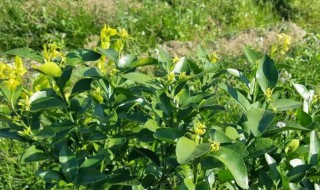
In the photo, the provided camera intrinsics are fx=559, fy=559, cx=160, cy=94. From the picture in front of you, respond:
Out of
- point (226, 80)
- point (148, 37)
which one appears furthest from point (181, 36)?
point (226, 80)

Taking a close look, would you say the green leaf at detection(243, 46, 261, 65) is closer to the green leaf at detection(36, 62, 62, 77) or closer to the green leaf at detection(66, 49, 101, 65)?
the green leaf at detection(66, 49, 101, 65)

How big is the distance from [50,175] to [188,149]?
0.41 metres

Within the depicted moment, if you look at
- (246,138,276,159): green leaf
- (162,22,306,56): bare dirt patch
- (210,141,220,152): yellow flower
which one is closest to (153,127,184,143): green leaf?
(210,141,220,152): yellow flower

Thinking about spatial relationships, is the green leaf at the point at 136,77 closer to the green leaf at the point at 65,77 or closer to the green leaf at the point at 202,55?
the green leaf at the point at 65,77

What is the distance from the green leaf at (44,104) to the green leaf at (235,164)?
0.43 meters

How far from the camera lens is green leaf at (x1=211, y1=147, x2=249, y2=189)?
127 cm

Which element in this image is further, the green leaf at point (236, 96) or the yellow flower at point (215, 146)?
the green leaf at point (236, 96)

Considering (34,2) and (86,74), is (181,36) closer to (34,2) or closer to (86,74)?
(34,2)

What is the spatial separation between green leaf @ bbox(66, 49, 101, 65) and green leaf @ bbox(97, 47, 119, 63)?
54mm

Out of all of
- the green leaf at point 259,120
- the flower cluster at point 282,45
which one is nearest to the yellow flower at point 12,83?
the green leaf at point 259,120

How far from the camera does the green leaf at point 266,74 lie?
4.97 feet

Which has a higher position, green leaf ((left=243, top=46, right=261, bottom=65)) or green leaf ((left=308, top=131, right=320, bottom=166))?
green leaf ((left=243, top=46, right=261, bottom=65))

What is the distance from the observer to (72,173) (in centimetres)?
143

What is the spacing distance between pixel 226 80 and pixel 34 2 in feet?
7.01
